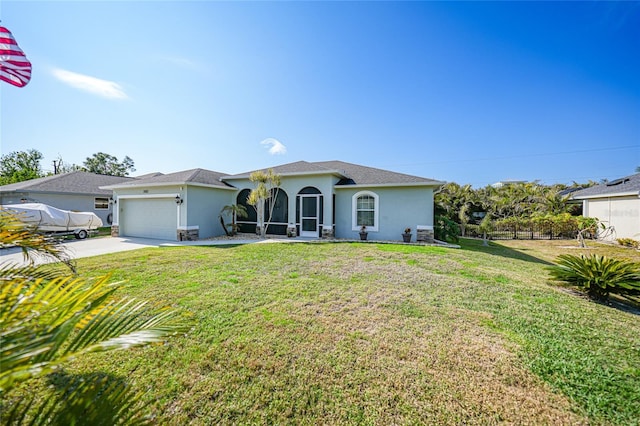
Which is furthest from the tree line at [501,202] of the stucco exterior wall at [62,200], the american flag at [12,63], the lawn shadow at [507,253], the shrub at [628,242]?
the stucco exterior wall at [62,200]

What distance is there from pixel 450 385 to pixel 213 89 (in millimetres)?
14485

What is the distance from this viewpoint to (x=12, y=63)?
4934 millimetres

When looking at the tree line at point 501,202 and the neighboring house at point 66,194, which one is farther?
the tree line at point 501,202

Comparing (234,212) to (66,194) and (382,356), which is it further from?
(66,194)

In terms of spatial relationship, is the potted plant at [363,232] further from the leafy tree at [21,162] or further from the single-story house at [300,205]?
the leafy tree at [21,162]

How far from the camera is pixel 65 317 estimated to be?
1324 mm

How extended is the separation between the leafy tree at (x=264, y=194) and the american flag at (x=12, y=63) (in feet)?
27.7

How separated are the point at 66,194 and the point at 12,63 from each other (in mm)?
17933

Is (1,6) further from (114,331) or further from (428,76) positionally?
(428,76)

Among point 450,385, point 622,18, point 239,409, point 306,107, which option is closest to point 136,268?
point 239,409

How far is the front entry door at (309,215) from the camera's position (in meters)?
13.8

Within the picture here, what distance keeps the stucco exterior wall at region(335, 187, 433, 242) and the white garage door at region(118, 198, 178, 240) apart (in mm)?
9415

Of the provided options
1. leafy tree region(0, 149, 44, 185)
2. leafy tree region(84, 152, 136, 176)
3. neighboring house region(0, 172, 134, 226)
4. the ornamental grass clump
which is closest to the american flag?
the ornamental grass clump

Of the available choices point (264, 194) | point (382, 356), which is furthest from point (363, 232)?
point (382, 356)
